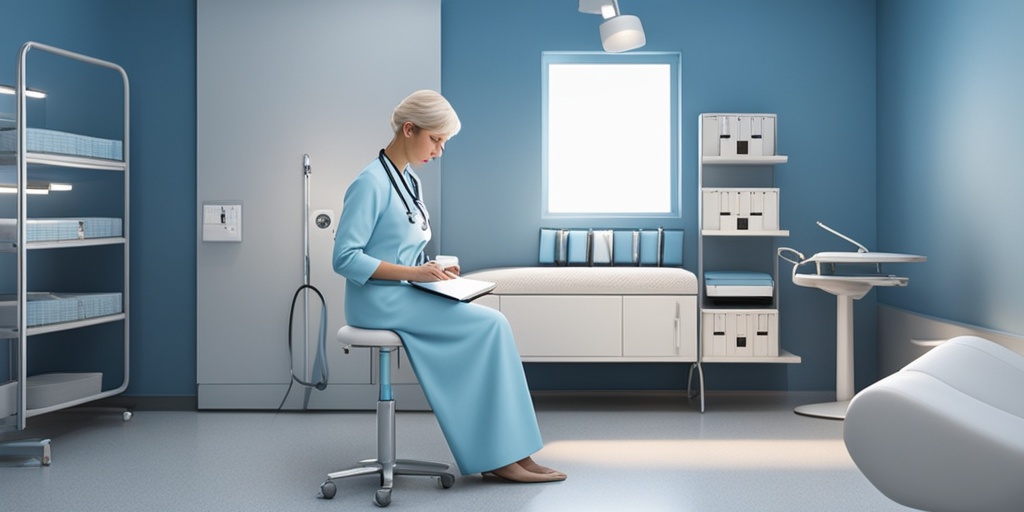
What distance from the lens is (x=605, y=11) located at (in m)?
5.43

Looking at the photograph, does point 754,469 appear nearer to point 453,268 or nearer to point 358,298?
point 453,268

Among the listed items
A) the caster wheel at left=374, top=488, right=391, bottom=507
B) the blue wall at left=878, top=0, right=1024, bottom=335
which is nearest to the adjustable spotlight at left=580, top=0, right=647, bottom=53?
the blue wall at left=878, top=0, right=1024, bottom=335

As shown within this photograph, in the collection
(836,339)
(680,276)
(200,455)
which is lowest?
(200,455)

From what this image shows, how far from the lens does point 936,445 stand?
2.11 m

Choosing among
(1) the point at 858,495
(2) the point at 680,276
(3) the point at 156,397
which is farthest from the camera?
(3) the point at 156,397

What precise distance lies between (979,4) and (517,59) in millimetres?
2562

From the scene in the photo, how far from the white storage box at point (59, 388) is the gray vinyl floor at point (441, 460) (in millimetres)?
204

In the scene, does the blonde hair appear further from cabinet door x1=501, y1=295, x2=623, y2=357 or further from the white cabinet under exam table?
the white cabinet under exam table

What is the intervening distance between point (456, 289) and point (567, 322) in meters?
1.76

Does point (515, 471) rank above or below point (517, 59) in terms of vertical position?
below

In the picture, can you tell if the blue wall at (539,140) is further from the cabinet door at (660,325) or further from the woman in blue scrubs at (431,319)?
the woman in blue scrubs at (431,319)

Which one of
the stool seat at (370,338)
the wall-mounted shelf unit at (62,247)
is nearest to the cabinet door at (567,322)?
the stool seat at (370,338)

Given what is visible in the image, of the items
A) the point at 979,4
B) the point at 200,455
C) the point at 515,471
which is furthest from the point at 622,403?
the point at 979,4

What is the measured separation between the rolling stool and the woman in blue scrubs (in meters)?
0.07
